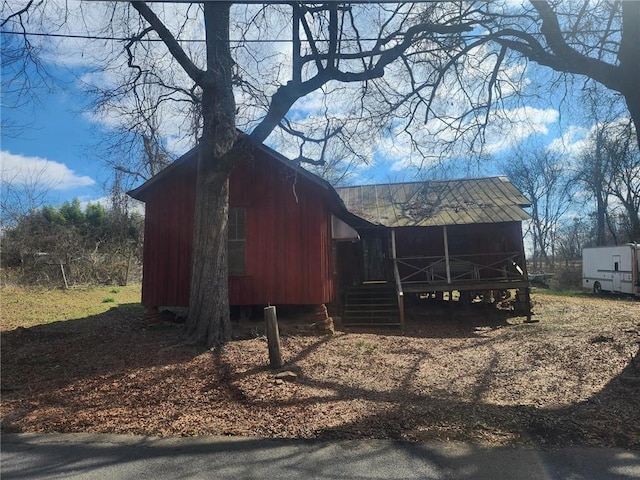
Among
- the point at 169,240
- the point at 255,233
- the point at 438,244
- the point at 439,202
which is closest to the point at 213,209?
the point at 255,233

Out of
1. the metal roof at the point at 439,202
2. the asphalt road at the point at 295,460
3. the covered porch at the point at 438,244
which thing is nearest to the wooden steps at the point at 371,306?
the covered porch at the point at 438,244

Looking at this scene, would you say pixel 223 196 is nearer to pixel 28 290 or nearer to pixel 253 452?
pixel 253 452

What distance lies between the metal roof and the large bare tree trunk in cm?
803

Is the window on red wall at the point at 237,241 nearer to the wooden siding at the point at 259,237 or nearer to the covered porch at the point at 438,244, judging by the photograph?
the wooden siding at the point at 259,237

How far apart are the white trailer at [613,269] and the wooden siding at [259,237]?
64.6 feet

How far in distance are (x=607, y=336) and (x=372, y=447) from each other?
7.57 metres

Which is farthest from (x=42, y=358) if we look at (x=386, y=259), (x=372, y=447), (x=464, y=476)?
(x=386, y=259)

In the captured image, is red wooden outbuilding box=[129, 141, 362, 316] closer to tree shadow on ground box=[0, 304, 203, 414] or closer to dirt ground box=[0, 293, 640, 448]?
dirt ground box=[0, 293, 640, 448]

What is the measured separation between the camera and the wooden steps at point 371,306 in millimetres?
14062

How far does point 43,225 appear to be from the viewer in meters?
20.9

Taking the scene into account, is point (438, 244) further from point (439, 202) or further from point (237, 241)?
point (237, 241)

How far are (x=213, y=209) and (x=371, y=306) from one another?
26.3ft

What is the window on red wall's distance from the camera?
36.3 feet

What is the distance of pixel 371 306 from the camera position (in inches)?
585
